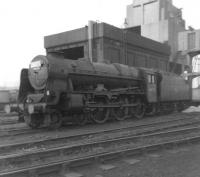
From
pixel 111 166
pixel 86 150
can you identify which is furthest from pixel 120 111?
pixel 111 166

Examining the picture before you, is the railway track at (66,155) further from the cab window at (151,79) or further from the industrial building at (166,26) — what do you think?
the industrial building at (166,26)

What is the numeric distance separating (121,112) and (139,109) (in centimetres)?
169

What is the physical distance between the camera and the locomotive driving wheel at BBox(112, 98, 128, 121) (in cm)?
1342

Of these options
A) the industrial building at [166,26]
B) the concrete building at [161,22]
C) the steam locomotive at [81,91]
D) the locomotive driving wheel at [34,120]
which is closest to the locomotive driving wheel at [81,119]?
the steam locomotive at [81,91]

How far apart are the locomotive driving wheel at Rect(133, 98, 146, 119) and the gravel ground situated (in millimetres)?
8358

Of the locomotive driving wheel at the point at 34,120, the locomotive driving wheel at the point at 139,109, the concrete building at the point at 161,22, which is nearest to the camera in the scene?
the locomotive driving wheel at the point at 34,120

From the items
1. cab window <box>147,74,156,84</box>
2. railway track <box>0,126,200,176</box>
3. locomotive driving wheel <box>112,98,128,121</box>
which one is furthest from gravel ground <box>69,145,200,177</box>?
cab window <box>147,74,156,84</box>

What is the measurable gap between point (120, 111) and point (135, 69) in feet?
9.81

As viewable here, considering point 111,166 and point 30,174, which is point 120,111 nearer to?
point 111,166

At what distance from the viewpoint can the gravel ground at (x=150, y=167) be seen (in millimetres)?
4955

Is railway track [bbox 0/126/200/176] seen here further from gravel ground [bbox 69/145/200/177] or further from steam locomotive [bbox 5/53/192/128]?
steam locomotive [bbox 5/53/192/128]

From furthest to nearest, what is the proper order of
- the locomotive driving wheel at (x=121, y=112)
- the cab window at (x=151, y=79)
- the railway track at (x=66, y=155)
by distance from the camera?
the cab window at (x=151, y=79) → the locomotive driving wheel at (x=121, y=112) → the railway track at (x=66, y=155)

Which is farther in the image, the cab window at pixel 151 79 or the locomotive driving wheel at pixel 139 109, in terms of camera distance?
the cab window at pixel 151 79

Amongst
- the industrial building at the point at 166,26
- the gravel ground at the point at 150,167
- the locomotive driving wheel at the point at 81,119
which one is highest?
the industrial building at the point at 166,26
